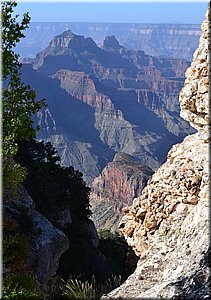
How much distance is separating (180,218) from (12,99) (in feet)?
14.2

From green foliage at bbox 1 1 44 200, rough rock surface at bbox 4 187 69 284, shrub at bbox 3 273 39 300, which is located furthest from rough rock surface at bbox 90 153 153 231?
green foliage at bbox 1 1 44 200

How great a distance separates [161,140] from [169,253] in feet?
535

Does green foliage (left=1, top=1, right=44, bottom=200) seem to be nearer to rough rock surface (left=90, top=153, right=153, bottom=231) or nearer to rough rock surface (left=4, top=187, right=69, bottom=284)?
rough rock surface (left=4, top=187, right=69, bottom=284)

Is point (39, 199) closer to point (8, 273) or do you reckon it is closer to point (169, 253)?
point (8, 273)

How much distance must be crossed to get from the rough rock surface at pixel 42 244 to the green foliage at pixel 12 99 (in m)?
4.70

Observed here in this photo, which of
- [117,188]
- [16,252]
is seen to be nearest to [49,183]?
[16,252]

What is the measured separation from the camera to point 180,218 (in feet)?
35.2

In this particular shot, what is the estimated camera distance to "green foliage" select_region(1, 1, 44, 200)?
9.62m

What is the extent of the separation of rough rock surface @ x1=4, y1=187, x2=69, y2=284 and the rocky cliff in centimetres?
270

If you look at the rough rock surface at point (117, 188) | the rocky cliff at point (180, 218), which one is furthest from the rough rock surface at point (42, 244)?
the rough rock surface at point (117, 188)

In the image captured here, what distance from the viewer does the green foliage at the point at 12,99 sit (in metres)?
9.62

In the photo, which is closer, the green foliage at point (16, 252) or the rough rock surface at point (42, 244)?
the green foliage at point (16, 252)

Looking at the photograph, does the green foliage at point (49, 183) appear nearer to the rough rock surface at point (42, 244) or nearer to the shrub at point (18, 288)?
the rough rock surface at point (42, 244)

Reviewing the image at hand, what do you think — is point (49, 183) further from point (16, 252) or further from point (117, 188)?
point (117, 188)
